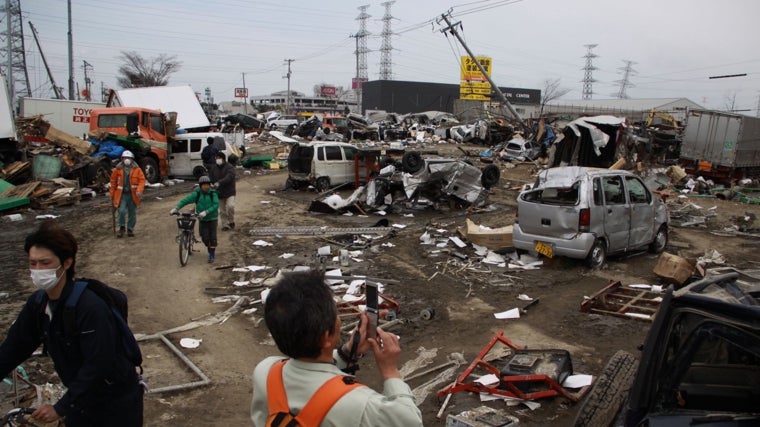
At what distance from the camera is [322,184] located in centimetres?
1683

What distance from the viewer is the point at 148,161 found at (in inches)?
707

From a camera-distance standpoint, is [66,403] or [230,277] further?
[230,277]

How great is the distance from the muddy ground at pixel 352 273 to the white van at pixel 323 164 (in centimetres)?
331

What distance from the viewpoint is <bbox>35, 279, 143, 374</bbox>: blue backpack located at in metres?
2.42

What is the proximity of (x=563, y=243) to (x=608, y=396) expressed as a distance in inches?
190

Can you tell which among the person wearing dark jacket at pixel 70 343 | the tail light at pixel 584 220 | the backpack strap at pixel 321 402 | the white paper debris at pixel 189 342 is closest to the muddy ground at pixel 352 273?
the white paper debris at pixel 189 342

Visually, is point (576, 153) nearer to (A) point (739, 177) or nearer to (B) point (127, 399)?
(A) point (739, 177)

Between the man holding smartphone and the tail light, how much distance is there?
697 centimetres

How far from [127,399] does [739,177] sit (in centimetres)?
2387

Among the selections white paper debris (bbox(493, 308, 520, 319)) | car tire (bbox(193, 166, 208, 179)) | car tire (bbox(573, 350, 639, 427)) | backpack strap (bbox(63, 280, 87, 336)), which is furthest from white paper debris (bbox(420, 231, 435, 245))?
car tire (bbox(193, 166, 208, 179))

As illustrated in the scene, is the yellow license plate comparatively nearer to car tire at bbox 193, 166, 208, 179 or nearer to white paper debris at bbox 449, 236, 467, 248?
white paper debris at bbox 449, 236, 467, 248

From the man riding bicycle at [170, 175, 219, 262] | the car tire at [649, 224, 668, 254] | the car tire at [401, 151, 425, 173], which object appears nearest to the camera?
the man riding bicycle at [170, 175, 219, 262]

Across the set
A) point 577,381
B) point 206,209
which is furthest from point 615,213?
point 206,209

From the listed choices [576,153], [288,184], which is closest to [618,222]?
[576,153]
